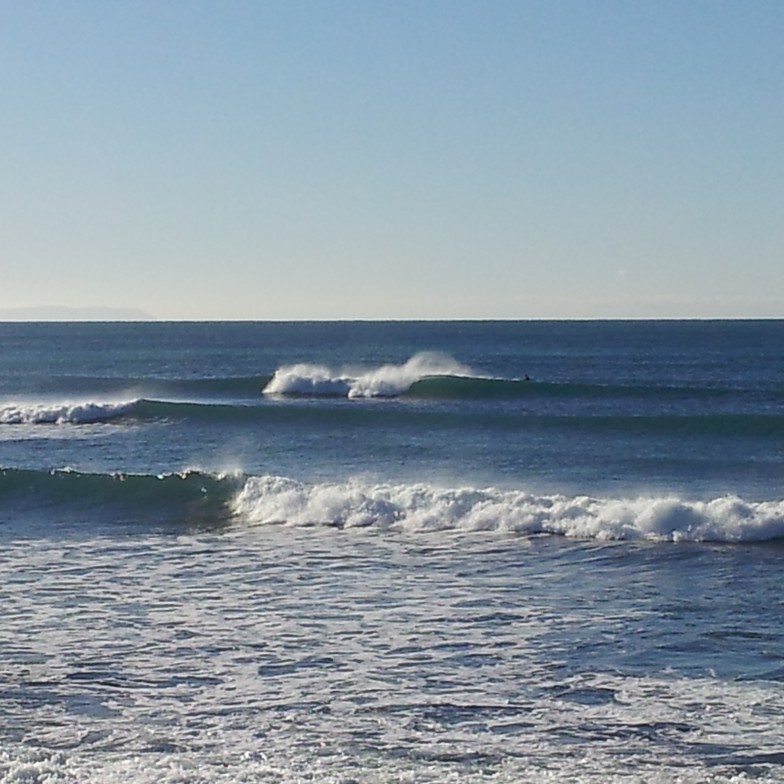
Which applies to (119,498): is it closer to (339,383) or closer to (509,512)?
(509,512)

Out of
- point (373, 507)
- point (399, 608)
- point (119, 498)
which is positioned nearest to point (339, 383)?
point (119, 498)

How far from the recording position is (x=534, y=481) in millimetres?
23812

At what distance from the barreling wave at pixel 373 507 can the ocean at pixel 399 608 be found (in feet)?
0.18

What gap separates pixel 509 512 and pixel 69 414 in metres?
24.3

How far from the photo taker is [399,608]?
13.6 metres

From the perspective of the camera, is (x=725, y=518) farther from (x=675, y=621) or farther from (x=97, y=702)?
(x=97, y=702)

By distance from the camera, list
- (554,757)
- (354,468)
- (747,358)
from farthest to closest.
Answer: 1. (747,358)
2. (354,468)
3. (554,757)

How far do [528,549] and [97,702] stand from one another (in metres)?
7.89

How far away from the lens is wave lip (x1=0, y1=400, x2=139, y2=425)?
39500mm

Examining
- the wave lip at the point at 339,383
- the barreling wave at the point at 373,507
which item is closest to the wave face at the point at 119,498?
the barreling wave at the point at 373,507

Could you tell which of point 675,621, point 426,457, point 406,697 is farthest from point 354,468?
point 406,697

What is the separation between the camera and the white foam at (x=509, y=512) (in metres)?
17.7

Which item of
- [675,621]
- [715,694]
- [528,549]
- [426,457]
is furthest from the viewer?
[426,457]

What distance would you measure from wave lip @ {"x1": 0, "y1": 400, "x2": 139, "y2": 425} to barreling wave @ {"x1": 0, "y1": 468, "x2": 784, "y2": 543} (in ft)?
50.4
